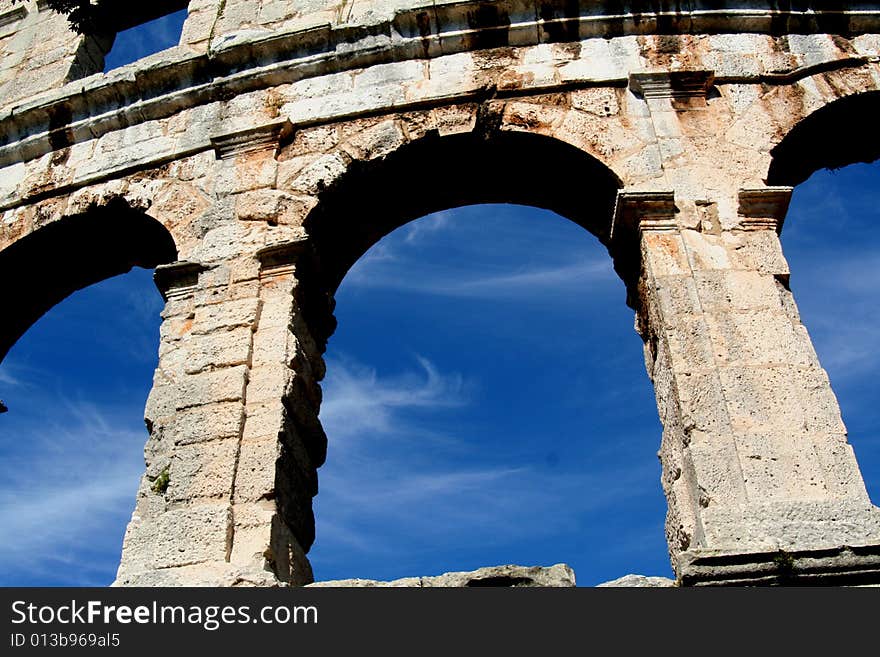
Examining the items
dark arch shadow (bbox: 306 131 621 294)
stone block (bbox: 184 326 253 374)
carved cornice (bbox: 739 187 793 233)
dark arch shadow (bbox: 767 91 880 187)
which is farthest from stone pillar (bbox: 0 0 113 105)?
dark arch shadow (bbox: 767 91 880 187)

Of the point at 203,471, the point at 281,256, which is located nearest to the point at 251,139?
the point at 281,256

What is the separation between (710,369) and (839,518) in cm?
97

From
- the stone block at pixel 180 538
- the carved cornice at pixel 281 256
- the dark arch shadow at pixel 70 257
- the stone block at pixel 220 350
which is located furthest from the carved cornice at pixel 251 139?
the stone block at pixel 180 538

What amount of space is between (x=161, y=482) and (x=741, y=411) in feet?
9.91

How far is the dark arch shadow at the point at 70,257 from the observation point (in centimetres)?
661

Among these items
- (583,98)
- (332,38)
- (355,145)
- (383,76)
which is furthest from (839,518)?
(332,38)

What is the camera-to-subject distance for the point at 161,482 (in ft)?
15.6

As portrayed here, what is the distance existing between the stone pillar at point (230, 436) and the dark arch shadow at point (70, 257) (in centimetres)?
117

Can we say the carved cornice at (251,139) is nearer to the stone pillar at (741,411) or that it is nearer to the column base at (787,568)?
the stone pillar at (741,411)

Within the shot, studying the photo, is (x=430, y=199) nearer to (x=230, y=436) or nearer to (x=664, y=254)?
(x=664, y=254)

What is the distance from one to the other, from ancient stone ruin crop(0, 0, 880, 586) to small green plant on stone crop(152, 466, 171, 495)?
0.03 metres

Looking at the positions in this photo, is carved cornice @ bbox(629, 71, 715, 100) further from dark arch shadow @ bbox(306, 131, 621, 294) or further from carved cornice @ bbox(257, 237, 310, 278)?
carved cornice @ bbox(257, 237, 310, 278)

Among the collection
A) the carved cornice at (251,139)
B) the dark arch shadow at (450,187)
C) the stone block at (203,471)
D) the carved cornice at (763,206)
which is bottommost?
the stone block at (203,471)

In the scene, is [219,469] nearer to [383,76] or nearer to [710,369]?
[710,369]
